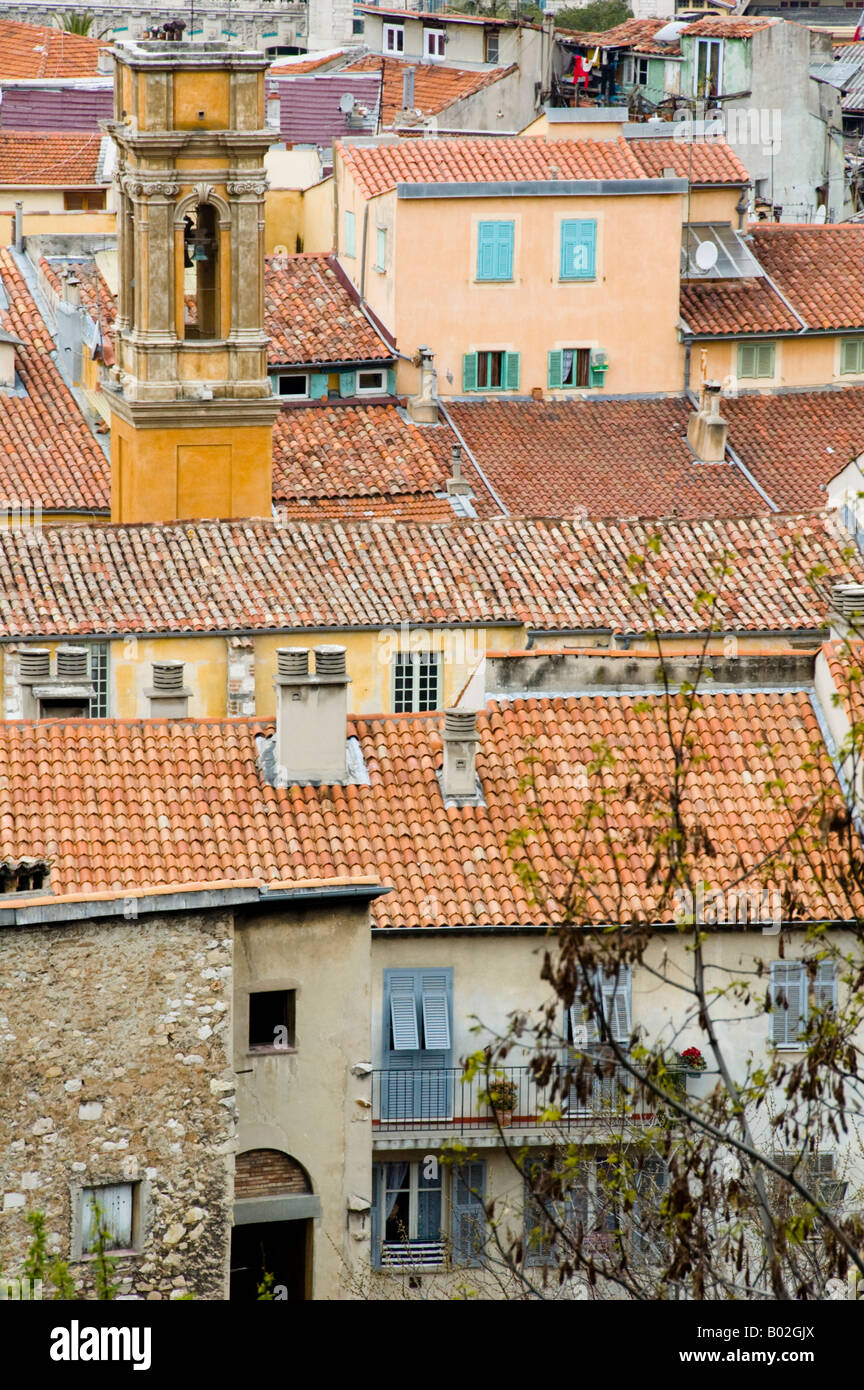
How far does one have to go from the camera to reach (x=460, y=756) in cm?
2880

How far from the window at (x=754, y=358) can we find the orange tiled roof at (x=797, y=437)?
29.1 inches

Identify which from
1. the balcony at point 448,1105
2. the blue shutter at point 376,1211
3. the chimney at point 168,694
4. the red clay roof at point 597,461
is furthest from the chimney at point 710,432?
the blue shutter at point 376,1211

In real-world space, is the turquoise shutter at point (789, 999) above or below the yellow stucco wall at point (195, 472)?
below

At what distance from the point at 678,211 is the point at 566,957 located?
1717 inches

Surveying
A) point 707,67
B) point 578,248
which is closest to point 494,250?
point 578,248

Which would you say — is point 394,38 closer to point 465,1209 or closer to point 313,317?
point 313,317

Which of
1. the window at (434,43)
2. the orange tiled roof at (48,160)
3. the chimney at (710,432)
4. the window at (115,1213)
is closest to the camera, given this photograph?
the window at (115,1213)

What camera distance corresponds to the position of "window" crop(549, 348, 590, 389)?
5716cm

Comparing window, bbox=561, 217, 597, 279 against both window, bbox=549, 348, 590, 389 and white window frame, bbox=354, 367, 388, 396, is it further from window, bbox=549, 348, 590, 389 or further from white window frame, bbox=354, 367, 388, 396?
white window frame, bbox=354, 367, 388, 396

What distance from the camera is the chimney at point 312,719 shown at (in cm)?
2875

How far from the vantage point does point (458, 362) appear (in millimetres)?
56531

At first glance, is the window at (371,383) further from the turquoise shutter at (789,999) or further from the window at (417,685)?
the turquoise shutter at (789,999)
